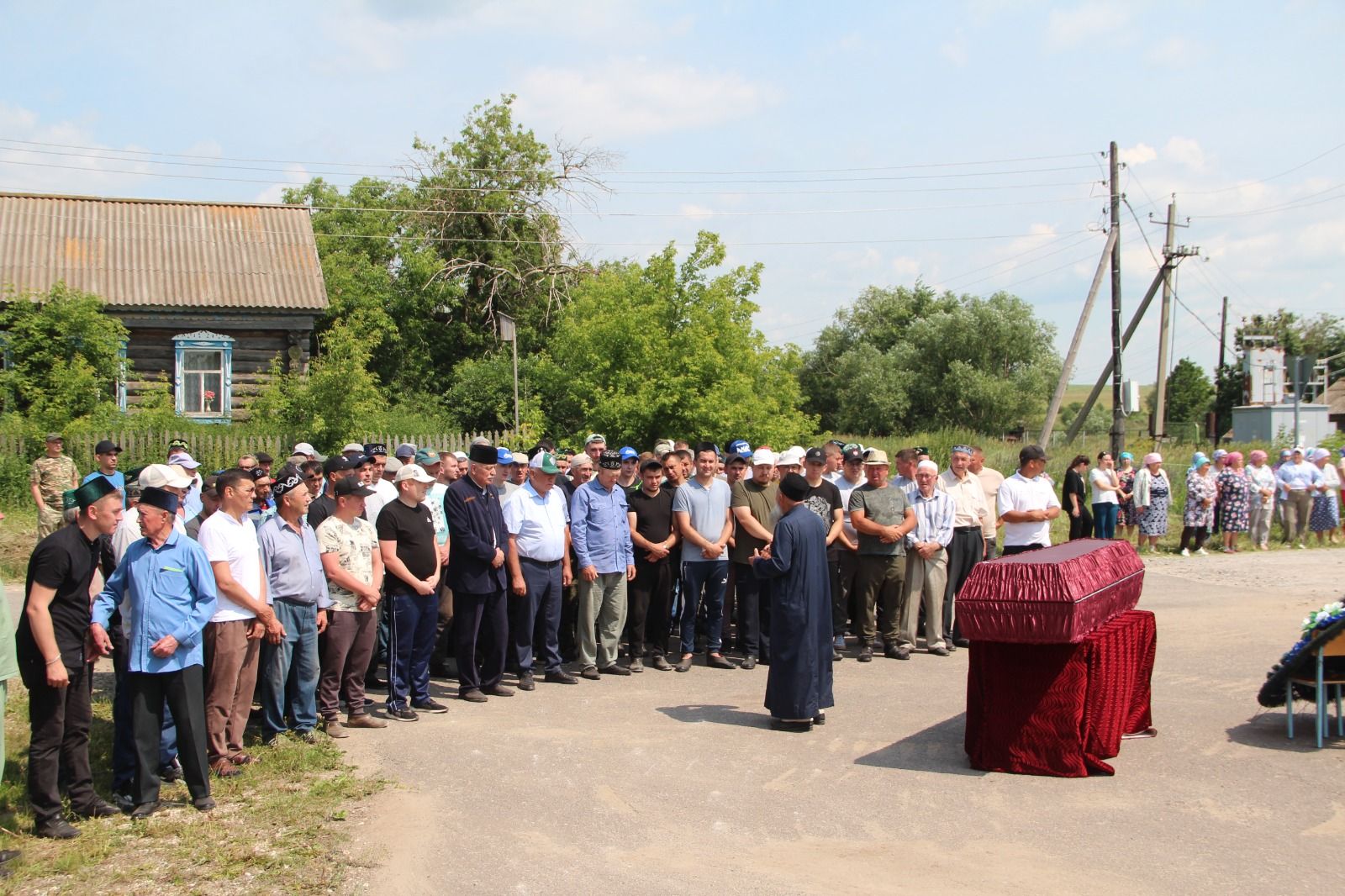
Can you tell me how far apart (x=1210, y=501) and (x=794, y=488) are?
1359cm

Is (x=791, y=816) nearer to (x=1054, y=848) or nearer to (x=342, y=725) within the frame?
(x=1054, y=848)

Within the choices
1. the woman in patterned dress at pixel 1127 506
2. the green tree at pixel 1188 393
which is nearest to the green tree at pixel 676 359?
the woman in patterned dress at pixel 1127 506

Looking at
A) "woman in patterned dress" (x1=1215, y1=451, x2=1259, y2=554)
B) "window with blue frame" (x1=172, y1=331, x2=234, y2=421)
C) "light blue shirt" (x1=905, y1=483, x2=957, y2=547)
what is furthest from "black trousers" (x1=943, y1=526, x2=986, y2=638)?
"window with blue frame" (x1=172, y1=331, x2=234, y2=421)

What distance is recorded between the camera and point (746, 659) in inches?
423

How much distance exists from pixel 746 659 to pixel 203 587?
5512 millimetres

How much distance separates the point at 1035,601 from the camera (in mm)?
6902

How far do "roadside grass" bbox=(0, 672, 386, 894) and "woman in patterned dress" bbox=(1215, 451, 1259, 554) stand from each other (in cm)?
1718

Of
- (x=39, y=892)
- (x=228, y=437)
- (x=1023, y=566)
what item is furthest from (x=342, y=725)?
(x=228, y=437)

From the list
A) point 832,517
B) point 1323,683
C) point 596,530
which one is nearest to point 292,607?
point 596,530

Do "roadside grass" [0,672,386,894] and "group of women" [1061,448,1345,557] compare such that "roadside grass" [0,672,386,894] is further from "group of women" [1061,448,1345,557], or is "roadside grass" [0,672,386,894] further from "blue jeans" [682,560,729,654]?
"group of women" [1061,448,1345,557]

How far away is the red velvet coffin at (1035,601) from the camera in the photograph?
22.5 feet

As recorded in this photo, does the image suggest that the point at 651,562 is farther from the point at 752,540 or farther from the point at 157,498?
the point at 157,498

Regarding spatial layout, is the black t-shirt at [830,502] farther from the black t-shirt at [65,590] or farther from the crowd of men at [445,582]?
the black t-shirt at [65,590]

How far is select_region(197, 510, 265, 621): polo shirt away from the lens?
22.9 feet
